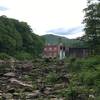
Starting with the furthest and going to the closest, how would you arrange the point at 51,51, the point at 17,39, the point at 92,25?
the point at 51,51 → the point at 17,39 → the point at 92,25

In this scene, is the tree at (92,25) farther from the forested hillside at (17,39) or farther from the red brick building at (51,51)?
the red brick building at (51,51)

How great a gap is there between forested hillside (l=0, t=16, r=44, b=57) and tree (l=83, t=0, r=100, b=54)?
41858 mm

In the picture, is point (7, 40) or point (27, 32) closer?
point (7, 40)

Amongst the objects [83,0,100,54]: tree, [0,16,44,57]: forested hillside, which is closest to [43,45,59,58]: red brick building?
[0,16,44,57]: forested hillside

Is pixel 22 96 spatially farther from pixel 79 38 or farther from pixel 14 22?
pixel 14 22

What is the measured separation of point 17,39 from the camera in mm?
93188

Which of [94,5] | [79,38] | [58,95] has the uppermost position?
[94,5]

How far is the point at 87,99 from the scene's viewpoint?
1639cm

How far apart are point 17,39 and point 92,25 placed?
160 feet

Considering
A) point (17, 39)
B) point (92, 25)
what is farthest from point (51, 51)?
point (92, 25)

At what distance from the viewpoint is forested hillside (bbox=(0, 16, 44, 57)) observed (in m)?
87.4

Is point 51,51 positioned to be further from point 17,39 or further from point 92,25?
point 92,25

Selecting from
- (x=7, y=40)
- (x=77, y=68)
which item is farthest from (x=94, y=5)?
(x=7, y=40)

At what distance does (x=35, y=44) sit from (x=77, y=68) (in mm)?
70863
